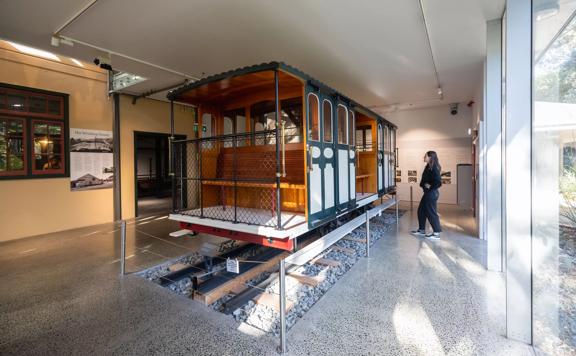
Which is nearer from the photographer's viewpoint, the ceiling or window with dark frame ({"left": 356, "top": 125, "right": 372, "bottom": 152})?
the ceiling

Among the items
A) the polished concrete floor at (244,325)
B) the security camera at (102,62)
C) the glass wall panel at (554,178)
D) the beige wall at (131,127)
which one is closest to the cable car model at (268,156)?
the polished concrete floor at (244,325)

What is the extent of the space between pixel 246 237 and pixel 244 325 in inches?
35.1

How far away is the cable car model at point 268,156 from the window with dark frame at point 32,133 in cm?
421

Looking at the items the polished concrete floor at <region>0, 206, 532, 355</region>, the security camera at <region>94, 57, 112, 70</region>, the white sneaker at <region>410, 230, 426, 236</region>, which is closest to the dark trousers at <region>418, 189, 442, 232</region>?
the white sneaker at <region>410, 230, 426, 236</region>

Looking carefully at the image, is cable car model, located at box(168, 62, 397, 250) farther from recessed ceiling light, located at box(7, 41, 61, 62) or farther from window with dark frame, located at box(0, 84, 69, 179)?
recessed ceiling light, located at box(7, 41, 61, 62)

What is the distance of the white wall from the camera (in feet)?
31.0

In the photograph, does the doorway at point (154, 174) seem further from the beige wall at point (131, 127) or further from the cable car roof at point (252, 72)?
the cable car roof at point (252, 72)

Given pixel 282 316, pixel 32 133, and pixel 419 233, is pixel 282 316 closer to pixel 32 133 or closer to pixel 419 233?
pixel 419 233

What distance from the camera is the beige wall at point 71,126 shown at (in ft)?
18.5

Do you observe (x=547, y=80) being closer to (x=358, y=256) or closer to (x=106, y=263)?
(x=358, y=256)

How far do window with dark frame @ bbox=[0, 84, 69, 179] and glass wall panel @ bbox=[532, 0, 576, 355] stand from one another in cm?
845

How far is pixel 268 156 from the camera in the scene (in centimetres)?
389

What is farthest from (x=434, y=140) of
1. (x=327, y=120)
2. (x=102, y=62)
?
(x=102, y=62)

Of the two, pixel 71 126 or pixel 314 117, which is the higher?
pixel 71 126
